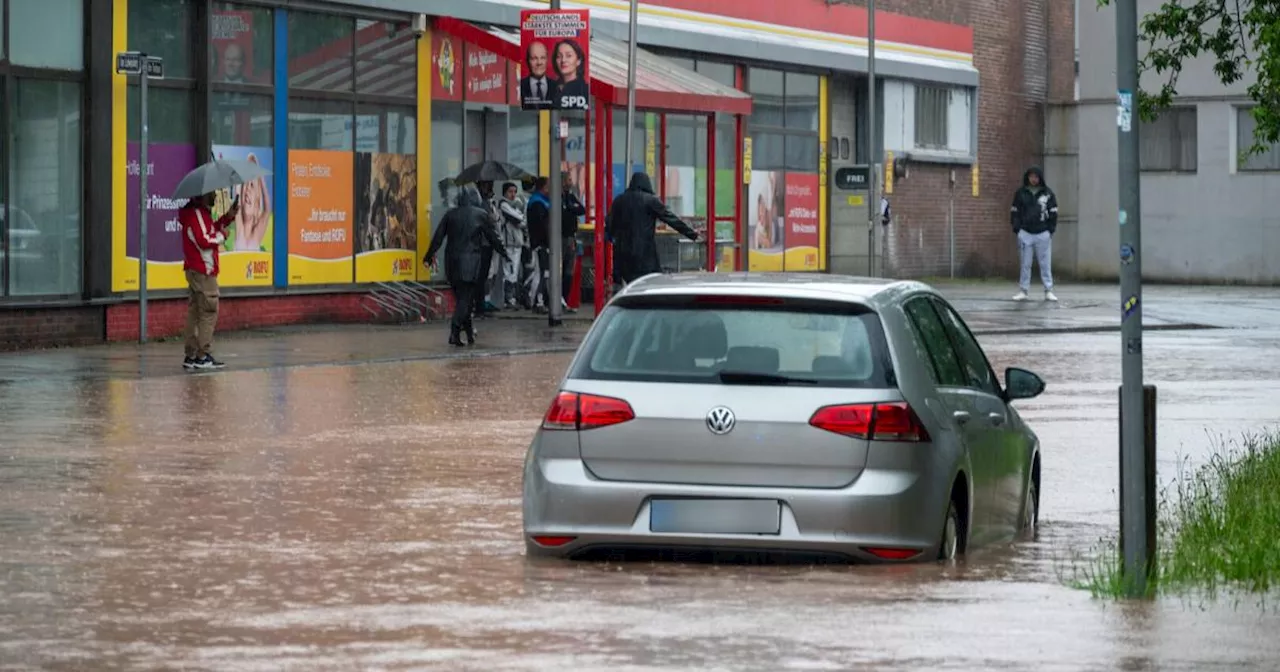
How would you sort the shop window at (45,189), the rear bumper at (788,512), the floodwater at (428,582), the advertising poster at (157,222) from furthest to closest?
1. the advertising poster at (157,222)
2. the shop window at (45,189)
3. the rear bumper at (788,512)
4. the floodwater at (428,582)

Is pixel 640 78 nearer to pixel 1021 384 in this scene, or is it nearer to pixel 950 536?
pixel 1021 384

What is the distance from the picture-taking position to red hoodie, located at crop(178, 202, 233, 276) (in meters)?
23.7

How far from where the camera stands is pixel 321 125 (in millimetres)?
31625

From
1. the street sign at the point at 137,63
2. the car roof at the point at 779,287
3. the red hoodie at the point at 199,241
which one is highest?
the street sign at the point at 137,63

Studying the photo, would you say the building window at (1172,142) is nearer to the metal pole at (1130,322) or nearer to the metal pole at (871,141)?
the metal pole at (871,141)

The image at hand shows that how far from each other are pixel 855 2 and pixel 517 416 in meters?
30.0

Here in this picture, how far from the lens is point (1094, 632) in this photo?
8.48 metres

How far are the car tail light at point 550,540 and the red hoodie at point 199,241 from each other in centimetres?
1396

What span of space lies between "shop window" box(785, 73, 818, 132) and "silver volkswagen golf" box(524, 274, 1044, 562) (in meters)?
35.3

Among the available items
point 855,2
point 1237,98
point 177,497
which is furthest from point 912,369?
point 1237,98

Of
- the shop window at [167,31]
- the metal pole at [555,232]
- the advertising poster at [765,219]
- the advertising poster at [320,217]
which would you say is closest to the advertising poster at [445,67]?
the advertising poster at [320,217]

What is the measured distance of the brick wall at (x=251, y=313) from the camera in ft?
91.3

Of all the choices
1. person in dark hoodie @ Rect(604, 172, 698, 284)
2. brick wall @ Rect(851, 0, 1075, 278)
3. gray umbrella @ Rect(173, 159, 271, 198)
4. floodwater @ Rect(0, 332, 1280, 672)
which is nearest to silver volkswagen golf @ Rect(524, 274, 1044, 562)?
floodwater @ Rect(0, 332, 1280, 672)

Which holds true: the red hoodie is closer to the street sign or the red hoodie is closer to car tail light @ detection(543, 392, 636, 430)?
the street sign
